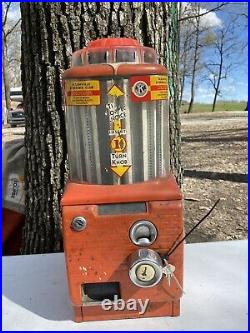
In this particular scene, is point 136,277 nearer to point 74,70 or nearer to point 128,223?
point 128,223

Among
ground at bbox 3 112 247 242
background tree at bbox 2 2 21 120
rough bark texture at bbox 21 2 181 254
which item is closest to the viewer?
rough bark texture at bbox 21 2 181 254

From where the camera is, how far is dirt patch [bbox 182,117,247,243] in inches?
93.7

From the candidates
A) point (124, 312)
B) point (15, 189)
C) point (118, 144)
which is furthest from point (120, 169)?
point (15, 189)

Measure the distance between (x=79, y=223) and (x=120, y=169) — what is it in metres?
0.14

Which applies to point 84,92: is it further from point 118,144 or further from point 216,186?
point 216,186

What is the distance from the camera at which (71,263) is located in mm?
773

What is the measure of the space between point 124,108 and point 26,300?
19.7 inches

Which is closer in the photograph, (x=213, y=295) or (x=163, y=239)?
(x=163, y=239)

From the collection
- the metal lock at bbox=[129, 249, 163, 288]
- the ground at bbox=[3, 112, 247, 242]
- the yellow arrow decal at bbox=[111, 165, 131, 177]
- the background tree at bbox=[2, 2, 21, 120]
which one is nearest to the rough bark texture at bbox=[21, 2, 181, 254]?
the yellow arrow decal at bbox=[111, 165, 131, 177]

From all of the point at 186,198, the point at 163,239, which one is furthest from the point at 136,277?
the point at 186,198

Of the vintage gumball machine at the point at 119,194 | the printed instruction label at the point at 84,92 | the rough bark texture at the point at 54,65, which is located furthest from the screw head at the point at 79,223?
the rough bark texture at the point at 54,65

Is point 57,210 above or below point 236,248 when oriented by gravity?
above

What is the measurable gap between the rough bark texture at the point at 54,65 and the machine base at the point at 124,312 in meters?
0.44

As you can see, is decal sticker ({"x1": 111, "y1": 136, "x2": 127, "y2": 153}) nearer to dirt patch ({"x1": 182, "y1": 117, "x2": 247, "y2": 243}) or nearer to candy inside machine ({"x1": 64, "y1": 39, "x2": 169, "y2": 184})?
candy inside machine ({"x1": 64, "y1": 39, "x2": 169, "y2": 184})
